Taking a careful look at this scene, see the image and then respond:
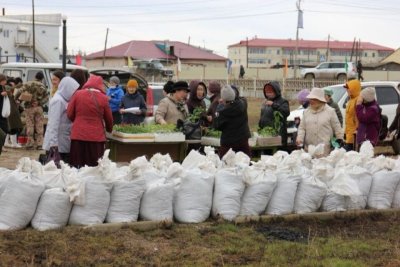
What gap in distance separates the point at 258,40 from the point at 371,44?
21.7m

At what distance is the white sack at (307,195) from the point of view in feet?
25.5

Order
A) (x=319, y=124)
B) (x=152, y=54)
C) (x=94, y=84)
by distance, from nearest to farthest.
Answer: (x=94, y=84)
(x=319, y=124)
(x=152, y=54)

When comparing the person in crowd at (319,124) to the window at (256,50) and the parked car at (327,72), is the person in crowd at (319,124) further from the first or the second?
the window at (256,50)

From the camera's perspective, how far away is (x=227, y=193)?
7.38 metres

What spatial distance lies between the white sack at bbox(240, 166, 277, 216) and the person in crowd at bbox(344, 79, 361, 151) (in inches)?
183

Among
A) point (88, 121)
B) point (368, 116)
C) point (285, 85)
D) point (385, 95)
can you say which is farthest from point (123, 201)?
point (285, 85)

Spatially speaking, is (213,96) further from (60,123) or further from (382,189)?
(382,189)

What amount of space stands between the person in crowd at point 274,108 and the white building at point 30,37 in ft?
196

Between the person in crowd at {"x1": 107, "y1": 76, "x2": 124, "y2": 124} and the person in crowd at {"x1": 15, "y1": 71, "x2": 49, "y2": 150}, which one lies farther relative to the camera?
the person in crowd at {"x1": 15, "y1": 71, "x2": 49, "y2": 150}

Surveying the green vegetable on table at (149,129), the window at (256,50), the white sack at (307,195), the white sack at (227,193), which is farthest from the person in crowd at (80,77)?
the window at (256,50)

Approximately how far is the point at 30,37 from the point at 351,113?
6140 centimetres

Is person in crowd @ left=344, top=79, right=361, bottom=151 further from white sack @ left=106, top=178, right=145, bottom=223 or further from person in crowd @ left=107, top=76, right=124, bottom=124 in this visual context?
white sack @ left=106, top=178, right=145, bottom=223

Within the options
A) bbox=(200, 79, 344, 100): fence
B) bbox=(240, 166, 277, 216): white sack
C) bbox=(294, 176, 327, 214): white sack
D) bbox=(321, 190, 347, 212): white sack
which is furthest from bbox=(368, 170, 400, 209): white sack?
bbox=(200, 79, 344, 100): fence

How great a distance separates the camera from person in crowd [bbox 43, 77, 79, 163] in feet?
27.9
